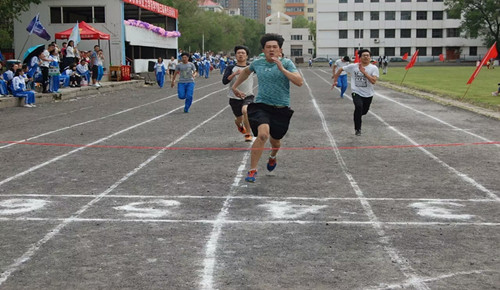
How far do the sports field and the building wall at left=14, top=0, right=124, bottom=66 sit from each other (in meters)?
27.2

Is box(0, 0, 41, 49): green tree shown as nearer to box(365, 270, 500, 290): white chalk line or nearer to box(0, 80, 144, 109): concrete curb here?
box(0, 80, 144, 109): concrete curb

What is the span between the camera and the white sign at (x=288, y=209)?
650 centimetres

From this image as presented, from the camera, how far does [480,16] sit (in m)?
95.0

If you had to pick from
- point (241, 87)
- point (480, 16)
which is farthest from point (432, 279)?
point (480, 16)

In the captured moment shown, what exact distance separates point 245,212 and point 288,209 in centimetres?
47

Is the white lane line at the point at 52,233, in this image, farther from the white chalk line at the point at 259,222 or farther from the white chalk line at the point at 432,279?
the white chalk line at the point at 432,279

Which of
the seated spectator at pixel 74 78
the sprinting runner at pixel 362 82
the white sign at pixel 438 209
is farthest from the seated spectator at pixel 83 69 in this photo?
the white sign at pixel 438 209

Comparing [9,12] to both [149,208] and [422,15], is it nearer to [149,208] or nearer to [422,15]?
[149,208]

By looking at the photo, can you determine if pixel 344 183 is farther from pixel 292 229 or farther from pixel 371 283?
pixel 371 283

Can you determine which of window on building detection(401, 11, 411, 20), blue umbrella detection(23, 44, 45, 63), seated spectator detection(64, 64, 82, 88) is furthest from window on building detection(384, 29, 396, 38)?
blue umbrella detection(23, 44, 45, 63)

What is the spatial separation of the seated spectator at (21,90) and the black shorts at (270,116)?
1503cm

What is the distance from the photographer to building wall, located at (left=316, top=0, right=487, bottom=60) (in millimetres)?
111250

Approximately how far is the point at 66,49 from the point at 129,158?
19.4m

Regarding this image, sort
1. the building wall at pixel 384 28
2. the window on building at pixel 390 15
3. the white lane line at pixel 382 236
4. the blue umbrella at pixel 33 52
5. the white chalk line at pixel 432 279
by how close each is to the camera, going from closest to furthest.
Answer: the white chalk line at pixel 432 279 < the white lane line at pixel 382 236 < the blue umbrella at pixel 33 52 < the building wall at pixel 384 28 < the window on building at pixel 390 15
